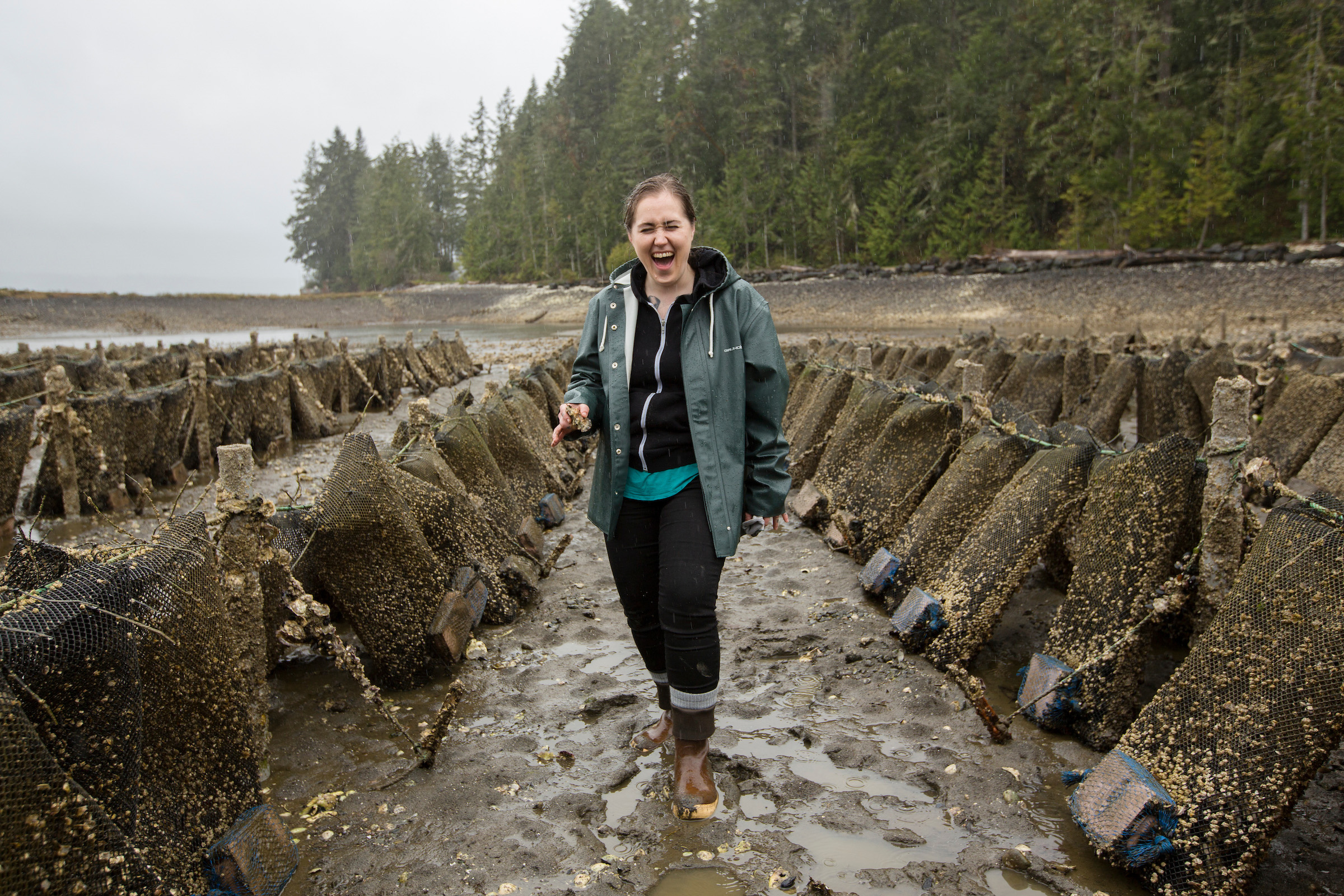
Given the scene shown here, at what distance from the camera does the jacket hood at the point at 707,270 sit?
309 centimetres

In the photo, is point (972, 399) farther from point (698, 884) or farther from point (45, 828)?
point (45, 828)

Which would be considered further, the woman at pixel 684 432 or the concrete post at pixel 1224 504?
the concrete post at pixel 1224 504

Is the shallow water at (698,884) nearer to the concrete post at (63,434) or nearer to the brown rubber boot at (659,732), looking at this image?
the brown rubber boot at (659,732)

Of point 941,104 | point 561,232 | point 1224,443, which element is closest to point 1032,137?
point 941,104

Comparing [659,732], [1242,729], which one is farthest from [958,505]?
[659,732]

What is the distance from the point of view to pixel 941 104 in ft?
164

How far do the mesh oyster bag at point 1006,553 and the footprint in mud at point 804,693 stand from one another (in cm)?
62

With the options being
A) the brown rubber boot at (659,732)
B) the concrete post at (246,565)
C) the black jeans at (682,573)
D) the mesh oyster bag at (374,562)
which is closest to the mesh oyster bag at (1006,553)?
the brown rubber boot at (659,732)

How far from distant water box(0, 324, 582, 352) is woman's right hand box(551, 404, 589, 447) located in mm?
38593

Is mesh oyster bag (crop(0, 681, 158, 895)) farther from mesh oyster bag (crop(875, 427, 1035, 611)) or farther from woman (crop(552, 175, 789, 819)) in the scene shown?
mesh oyster bag (crop(875, 427, 1035, 611))

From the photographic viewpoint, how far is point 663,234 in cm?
304

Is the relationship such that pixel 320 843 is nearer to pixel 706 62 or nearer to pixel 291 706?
pixel 291 706

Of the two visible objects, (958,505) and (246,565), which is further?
(958,505)

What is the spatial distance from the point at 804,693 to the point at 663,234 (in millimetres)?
2315
